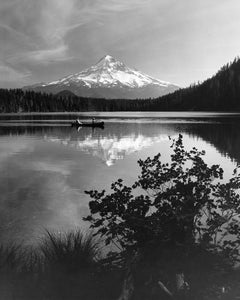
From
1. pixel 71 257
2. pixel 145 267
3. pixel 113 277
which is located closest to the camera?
pixel 145 267

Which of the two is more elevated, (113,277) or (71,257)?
(71,257)

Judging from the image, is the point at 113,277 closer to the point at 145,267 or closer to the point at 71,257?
the point at 145,267

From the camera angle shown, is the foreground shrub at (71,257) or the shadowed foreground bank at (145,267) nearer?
the shadowed foreground bank at (145,267)

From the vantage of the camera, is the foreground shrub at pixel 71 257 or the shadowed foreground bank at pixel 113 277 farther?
the foreground shrub at pixel 71 257

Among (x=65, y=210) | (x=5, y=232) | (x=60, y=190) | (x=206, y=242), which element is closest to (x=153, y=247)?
(x=206, y=242)

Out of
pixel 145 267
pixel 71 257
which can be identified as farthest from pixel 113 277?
pixel 71 257

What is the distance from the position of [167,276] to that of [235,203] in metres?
2.38

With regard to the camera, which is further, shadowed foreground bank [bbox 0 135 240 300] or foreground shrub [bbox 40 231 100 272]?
foreground shrub [bbox 40 231 100 272]

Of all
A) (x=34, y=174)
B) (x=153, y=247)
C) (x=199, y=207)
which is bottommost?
(x=34, y=174)

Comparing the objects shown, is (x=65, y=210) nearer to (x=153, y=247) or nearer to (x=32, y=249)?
(x=32, y=249)

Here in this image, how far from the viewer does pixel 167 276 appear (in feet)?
23.2

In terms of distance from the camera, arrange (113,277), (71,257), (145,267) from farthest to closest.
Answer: (71,257) → (113,277) → (145,267)

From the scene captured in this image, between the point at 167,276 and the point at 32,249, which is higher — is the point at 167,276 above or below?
above

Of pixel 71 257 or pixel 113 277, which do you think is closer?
pixel 113 277
